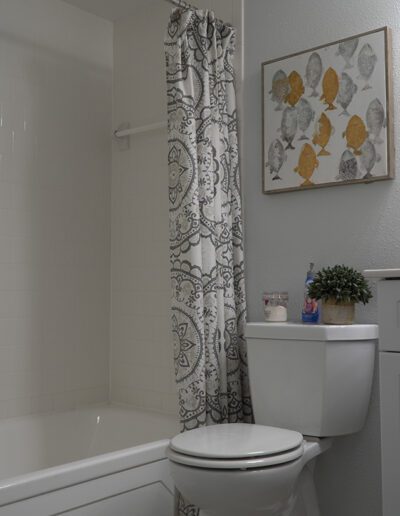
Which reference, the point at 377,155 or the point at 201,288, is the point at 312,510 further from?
the point at 377,155

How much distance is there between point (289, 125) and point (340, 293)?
0.75m

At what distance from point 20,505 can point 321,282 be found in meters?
1.18

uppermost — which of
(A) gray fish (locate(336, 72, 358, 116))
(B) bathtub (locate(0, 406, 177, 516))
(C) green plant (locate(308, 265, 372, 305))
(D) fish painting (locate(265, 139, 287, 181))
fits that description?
(A) gray fish (locate(336, 72, 358, 116))

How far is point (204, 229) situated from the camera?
2412 mm

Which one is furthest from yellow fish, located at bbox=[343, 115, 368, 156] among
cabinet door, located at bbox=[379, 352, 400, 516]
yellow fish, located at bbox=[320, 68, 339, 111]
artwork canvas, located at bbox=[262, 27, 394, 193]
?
cabinet door, located at bbox=[379, 352, 400, 516]

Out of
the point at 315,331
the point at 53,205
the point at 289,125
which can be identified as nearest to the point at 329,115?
the point at 289,125

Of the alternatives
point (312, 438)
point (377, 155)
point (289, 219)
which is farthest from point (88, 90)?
point (312, 438)

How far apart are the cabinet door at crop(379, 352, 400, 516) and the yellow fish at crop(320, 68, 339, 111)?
1.07 meters

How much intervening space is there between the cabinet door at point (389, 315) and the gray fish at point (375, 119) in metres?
0.69

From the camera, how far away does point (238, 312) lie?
2.59 metres

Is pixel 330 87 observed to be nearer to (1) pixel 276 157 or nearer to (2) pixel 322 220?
(1) pixel 276 157

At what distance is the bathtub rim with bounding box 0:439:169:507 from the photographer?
5.54 feet

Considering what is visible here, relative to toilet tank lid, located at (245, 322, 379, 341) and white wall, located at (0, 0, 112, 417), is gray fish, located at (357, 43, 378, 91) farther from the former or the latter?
white wall, located at (0, 0, 112, 417)

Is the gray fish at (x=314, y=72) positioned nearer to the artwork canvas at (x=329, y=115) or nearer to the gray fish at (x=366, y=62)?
the artwork canvas at (x=329, y=115)
